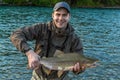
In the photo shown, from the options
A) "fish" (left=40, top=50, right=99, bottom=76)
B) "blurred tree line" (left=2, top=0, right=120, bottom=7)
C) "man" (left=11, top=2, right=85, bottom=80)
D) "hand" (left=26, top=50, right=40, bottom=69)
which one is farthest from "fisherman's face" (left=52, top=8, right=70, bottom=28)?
"blurred tree line" (left=2, top=0, right=120, bottom=7)

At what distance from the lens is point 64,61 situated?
20.5 feet

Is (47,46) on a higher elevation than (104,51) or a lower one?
higher

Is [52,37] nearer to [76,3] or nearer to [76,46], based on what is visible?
[76,46]

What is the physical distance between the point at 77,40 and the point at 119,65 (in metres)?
14.3

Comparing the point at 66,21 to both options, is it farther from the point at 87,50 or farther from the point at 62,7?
the point at 87,50

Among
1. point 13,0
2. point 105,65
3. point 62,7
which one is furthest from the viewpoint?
point 13,0

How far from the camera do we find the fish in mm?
6273

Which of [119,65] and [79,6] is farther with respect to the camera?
[79,6]

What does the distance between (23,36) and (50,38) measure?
62 centimetres

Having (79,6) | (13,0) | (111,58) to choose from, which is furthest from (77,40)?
(79,6)

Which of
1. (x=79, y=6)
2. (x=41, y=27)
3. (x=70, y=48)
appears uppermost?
(x=41, y=27)

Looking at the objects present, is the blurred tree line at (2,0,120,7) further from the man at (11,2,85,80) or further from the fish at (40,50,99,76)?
the fish at (40,50,99,76)

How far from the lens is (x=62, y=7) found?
652 cm

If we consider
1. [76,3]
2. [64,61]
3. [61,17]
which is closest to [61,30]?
[61,17]
